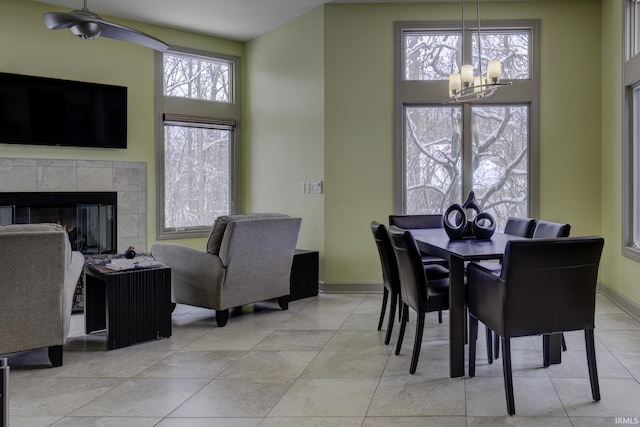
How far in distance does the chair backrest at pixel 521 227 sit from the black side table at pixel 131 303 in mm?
2677

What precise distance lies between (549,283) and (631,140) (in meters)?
2.82

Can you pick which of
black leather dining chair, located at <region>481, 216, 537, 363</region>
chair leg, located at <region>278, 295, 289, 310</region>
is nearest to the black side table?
chair leg, located at <region>278, 295, 289, 310</region>

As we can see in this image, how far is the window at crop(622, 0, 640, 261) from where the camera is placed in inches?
176

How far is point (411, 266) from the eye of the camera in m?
3.08

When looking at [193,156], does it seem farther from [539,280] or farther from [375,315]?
[539,280]

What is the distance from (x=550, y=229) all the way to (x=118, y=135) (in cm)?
454

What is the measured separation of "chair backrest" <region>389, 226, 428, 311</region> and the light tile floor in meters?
0.43

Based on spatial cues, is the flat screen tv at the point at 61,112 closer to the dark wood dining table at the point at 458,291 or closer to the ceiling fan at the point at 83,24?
the ceiling fan at the point at 83,24

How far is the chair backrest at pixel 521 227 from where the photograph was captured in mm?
3826

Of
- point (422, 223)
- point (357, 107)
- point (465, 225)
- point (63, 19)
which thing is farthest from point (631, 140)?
point (63, 19)

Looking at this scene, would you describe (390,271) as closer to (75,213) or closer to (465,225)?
(465,225)

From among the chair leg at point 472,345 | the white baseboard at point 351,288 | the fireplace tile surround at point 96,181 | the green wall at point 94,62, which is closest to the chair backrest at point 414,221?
the white baseboard at point 351,288

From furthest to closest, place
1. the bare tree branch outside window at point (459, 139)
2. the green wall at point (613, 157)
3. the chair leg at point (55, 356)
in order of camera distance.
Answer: the bare tree branch outside window at point (459, 139) < the green wall at point (613, 157) < the chair leg at point (55, 356)

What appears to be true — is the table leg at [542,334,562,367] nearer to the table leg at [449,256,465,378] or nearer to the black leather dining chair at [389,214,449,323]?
the table leg at [449,256,465,378]
